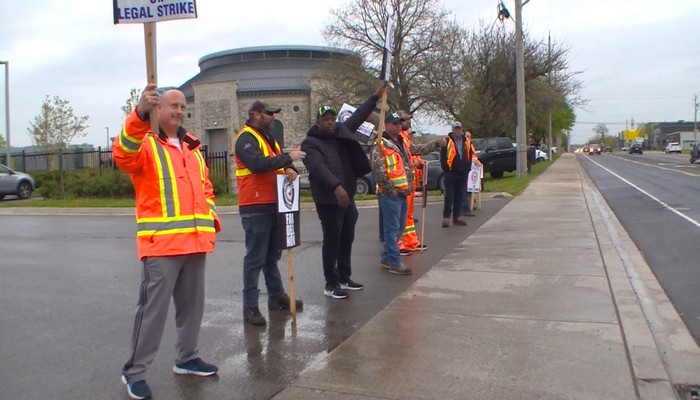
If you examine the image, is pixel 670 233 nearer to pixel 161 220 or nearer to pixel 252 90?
pixel 161 220

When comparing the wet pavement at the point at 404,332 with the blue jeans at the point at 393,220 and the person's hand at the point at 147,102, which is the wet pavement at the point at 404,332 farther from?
the person's hand at the point at 147,102

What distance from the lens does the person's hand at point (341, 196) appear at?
568 centimetres

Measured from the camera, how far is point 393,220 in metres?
7.17

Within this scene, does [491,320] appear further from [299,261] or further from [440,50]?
[440,50]

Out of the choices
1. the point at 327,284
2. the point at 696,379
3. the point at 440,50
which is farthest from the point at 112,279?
the point at 440,50

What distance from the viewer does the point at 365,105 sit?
21.6ft

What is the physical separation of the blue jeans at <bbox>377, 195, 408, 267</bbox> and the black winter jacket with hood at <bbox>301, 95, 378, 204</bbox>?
2.65 feet

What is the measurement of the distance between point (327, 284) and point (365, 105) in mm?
1923

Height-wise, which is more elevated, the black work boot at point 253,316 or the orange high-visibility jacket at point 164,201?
the orange high-visibility jacket at point 164,201

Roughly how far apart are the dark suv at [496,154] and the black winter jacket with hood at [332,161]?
20738 mm

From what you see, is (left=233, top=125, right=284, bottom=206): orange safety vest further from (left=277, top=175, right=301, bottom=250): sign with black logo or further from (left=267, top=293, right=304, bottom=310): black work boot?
(left=267, top=293, right=304, bottom=310): black work boot

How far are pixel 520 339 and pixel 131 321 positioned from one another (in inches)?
137

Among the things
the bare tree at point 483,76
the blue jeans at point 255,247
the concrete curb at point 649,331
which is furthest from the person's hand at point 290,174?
the bare tree at point 483,76

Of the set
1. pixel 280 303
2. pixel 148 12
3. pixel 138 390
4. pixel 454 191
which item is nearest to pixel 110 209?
pixel 454 191
